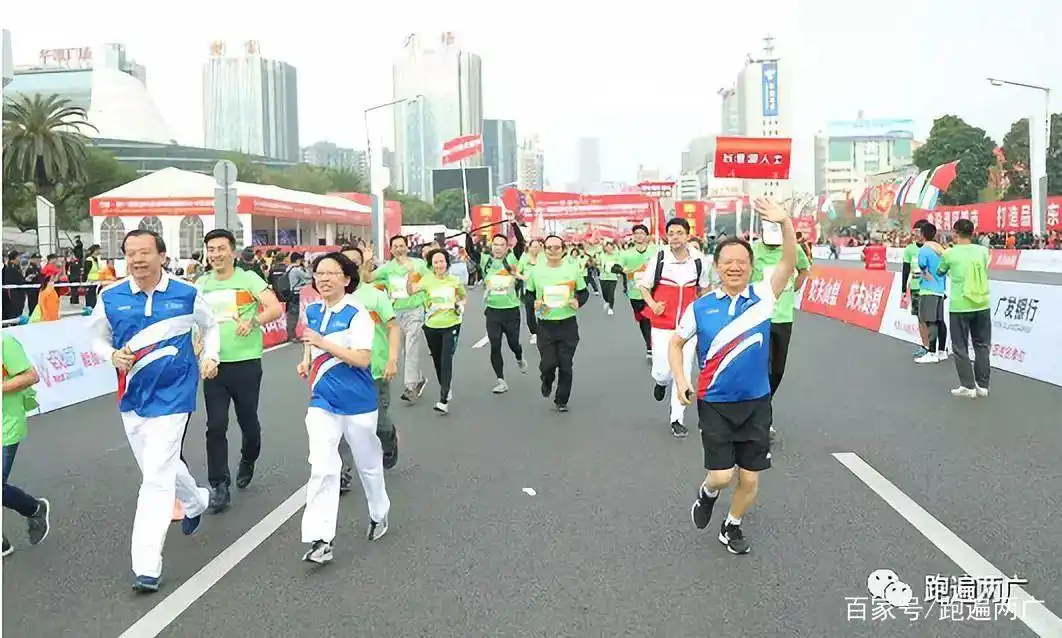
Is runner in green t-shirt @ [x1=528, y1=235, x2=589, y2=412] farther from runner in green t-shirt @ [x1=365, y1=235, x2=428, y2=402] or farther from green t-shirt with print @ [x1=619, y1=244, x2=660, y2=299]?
green t-shirt with print @ [x1=619, y1=244, x2=660, y2=299]

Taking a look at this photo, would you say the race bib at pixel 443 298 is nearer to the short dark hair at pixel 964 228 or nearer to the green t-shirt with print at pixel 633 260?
the green t-shirt with print at pixel 633 260

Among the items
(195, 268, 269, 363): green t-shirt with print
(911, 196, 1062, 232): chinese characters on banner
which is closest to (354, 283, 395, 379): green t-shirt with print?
(195, 268, 269, 363): green t-shirt with print

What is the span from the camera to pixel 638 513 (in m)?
5.90

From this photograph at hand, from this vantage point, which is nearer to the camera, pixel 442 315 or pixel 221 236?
pixel 221 236

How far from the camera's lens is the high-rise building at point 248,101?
5871 inches

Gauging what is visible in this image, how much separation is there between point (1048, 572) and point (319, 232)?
52334 mm

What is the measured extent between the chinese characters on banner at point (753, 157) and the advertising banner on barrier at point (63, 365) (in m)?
7.07

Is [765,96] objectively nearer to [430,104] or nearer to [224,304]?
[430,104]

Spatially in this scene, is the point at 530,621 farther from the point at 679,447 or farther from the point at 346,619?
the point at 679,447

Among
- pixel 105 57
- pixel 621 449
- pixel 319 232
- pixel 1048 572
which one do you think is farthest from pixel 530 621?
pixel 105 57

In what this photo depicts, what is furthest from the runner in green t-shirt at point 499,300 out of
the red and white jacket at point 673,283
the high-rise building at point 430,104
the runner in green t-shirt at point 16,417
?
the high-rise building at point 430,104

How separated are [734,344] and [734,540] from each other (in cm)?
101

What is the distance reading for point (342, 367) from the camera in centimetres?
527

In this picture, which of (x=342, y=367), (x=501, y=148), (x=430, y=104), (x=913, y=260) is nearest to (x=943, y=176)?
(x=913, y=260)
